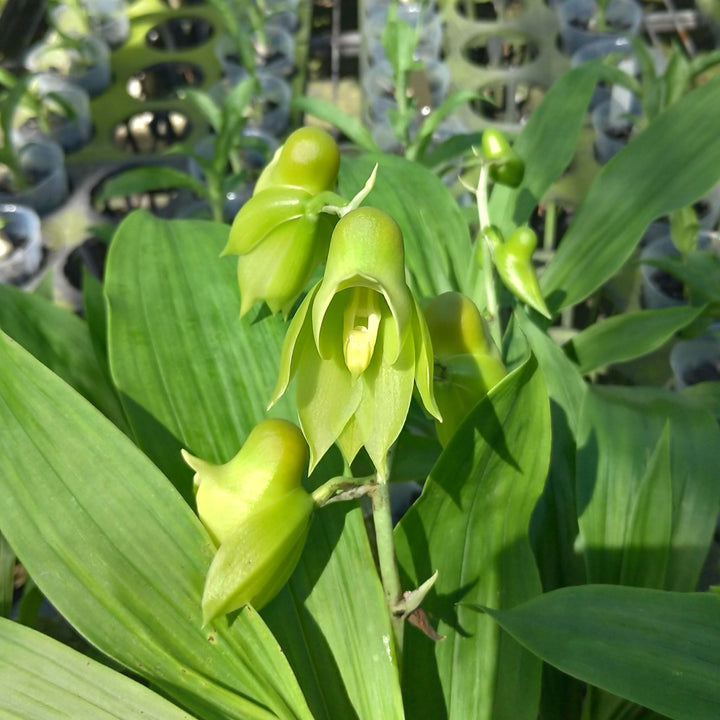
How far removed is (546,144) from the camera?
3.27 ft

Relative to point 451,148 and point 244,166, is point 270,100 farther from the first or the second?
point 451,148

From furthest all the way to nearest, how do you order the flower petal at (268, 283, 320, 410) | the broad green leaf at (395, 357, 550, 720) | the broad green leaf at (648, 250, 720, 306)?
1. the broad green leaf at (648, 250, 720, 306)
2. the broad green leaf at (395, 357, 550, 720)
3. the flower petal at (268, 283, 320, 410)

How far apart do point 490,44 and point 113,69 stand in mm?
847

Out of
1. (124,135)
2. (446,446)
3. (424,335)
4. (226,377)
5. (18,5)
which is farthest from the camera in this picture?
(18,5)

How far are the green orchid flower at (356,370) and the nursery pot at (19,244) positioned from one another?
1066 mm

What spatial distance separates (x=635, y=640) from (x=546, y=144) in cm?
65

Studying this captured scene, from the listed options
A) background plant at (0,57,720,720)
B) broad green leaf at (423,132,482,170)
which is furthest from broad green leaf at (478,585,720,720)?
broad green leaf at (423,132,482,170)

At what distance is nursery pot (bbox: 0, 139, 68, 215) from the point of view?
1510mm

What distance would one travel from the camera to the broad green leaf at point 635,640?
48 cm

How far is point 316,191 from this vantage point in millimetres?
560

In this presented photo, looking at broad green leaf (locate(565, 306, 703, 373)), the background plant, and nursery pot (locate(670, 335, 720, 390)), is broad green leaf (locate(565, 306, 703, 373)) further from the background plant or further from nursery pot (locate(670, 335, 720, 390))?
nursery pot (locate(670, 335, 720, 390))

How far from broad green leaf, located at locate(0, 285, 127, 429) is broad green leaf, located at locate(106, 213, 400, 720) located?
9 cm

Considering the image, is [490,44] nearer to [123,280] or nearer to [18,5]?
[18,5]

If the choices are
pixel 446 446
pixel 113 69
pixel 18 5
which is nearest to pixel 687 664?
pixel 446 446
